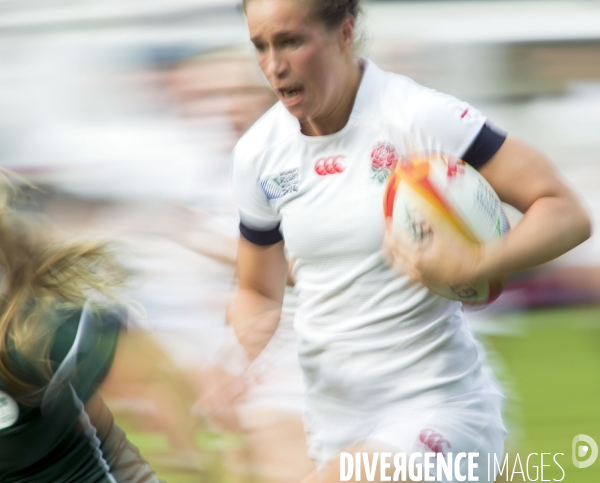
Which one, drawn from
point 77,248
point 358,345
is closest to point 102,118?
point 77,248

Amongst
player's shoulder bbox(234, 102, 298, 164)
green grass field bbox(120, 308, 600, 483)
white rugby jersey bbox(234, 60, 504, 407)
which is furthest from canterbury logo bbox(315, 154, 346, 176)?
green grass field bbox(120, 308, 600, 483)

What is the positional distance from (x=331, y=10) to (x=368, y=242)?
1.63 feet

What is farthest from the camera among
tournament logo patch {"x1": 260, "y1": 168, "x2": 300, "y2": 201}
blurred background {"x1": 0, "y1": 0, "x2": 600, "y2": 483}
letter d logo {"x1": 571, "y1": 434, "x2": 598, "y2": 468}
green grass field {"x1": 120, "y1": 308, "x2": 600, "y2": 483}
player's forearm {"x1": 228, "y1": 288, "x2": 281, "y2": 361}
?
letter d logo {"x1": 571, "y1": 434, "x2": 598, "y2": 468}

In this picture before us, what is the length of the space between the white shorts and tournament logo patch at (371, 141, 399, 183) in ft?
1.63

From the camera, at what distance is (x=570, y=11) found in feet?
15.3

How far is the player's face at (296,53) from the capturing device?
1.72 m

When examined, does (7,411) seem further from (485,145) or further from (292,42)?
(485,145)

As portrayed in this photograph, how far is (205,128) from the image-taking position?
370 centimetres

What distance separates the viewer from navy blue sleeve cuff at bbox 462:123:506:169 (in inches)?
68.1

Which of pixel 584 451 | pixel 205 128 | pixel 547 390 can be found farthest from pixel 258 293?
pixel 547 390

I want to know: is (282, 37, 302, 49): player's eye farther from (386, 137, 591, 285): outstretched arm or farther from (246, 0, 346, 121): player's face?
(386, 137, 591, 285): outstretched arm

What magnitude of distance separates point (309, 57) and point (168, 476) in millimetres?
2024

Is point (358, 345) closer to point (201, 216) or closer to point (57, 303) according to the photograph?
point (57, 303)

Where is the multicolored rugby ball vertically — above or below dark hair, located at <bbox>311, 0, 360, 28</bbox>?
below
